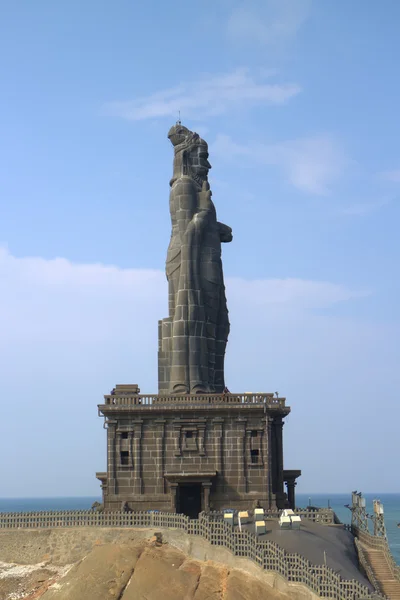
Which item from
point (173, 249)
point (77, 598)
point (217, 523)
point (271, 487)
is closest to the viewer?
point (77, 598)

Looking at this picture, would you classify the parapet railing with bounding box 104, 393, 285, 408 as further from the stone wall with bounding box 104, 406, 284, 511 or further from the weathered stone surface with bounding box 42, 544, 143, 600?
the weathered stone surface with bounding box 42, 544, 143, 600

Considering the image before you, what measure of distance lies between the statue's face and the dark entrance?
18.6 m

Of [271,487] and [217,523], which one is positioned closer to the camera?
[217,523]

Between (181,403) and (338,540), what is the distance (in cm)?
1098

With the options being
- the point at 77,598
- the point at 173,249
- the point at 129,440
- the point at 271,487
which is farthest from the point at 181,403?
the point at 77,598

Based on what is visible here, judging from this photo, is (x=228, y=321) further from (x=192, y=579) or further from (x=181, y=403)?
(x=192, y=579)

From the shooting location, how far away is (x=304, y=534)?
135 ft

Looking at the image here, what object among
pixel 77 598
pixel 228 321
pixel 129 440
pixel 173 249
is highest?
pixel 173 249

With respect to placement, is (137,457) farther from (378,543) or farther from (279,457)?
(378,543)

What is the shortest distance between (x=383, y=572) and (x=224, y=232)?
22033 millimetres

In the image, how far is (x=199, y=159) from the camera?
54.8 meters

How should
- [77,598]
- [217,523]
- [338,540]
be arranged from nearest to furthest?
[77,598], [217,523], [338,540]

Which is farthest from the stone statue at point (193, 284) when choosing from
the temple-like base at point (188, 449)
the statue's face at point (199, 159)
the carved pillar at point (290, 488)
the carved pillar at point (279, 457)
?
the carved pillar at point (290, 488)

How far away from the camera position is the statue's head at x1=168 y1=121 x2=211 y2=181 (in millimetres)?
54594
